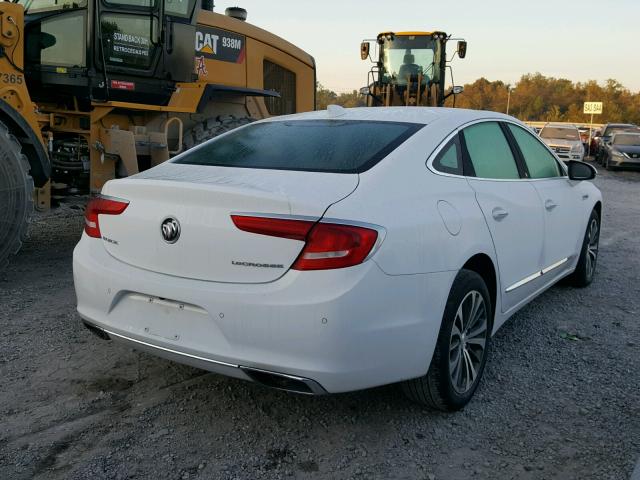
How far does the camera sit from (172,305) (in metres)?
2.89

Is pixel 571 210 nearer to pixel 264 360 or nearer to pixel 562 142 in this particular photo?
pixel 264 360

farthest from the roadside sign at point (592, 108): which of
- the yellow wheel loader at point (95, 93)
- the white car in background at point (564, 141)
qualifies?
the yellow wheel loader at point (95, 93)

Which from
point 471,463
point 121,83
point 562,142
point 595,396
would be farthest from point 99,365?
point 562,142

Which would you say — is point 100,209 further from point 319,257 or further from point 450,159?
point 450,159

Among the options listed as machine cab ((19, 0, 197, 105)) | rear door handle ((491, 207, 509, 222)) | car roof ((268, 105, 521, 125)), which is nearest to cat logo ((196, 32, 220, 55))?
machine cab ((19, 0, 197, 105))

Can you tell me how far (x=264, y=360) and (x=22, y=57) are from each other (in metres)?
4.17

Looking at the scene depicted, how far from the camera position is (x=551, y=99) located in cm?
8825

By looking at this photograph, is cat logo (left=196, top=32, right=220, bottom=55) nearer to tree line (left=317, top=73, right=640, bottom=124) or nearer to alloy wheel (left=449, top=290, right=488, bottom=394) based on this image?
alloy wheel (left=449, top=290, right=488, bottom=394)

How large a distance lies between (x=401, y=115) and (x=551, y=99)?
92.0 metres

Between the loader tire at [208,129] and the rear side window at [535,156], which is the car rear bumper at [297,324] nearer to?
the rear side window at [535,156]

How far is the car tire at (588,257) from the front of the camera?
18.5 feet

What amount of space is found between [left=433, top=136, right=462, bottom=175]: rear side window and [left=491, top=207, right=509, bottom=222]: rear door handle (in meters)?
0.32

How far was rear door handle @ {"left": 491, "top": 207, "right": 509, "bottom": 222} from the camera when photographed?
11.8 ft

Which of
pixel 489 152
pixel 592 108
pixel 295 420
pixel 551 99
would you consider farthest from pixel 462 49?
pixel 551 99
